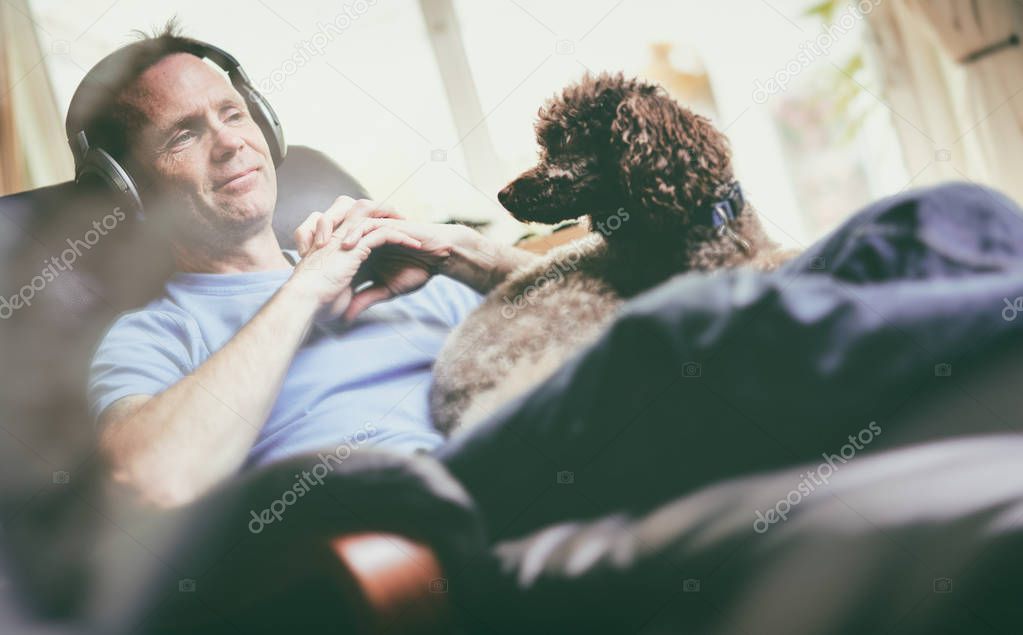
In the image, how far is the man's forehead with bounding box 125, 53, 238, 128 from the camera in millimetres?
974

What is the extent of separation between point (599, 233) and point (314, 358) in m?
0.37

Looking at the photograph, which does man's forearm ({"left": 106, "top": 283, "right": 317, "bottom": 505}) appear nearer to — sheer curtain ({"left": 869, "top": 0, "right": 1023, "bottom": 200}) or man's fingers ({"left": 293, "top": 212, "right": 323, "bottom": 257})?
man's fingers ({"left": 293, "top": 212, "right": 323, "bottom": 257})

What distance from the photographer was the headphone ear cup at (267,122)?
1012 millimetres

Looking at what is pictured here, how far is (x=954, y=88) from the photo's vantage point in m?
1.19

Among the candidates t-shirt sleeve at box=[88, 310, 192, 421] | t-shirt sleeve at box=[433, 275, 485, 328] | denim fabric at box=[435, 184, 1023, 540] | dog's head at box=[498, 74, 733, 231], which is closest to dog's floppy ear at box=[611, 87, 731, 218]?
dog's head at box=[498, 74, 733, 231]

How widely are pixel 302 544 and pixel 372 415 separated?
19 cm

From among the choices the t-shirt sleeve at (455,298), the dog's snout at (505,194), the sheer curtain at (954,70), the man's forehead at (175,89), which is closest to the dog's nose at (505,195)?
the dog's snout at (505,194)

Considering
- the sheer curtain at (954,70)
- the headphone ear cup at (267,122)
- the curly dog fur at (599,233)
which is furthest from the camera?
the sheer curtain at (954,70)

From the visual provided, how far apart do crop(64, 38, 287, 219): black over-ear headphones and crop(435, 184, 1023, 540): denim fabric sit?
18.8 inches

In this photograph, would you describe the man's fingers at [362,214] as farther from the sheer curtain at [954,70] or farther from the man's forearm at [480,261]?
the sheer curtain at [954,70]

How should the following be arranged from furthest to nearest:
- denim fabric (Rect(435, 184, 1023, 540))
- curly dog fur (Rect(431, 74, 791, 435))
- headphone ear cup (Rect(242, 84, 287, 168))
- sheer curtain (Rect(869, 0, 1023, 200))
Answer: sheer curtain (Rect(869, 0, 1023, 200)) → headphone ear cup (Rect(242, 84, 287, 168)) → curly dog fur (Rect(431, 74, 791, 435)) → denim fabric (Rect(435, 184, 1023, 540))

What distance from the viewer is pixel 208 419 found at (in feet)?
2.92

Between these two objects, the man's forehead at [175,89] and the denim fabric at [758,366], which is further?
the man's forehead at [175,89]

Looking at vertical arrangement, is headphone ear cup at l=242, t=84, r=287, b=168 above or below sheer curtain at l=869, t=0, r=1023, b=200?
above
